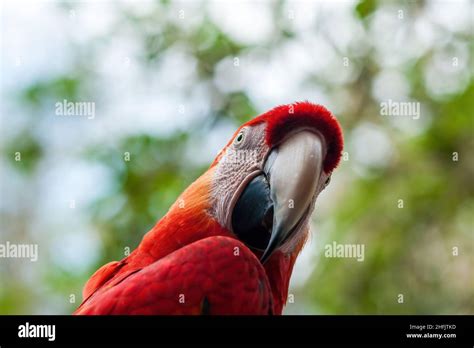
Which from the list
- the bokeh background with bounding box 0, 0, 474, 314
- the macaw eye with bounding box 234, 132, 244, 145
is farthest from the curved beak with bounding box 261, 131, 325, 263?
the bokeh background with bounding box 0, 0, 474, 314

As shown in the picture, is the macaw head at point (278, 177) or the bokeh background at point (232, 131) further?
the bokeh background at point (232, 131)

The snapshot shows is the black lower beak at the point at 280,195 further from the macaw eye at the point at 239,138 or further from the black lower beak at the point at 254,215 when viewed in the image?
Result: the macaw eye at the point at 239,138

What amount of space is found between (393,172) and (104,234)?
1.84 metres

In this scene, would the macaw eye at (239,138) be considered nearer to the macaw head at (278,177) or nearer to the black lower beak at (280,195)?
the macaw head at (278,177)

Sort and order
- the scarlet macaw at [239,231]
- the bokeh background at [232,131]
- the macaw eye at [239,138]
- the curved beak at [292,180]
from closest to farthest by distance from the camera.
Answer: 1. the scarlet macaw at [239,231]
2. the curved beak at [292,180]
3. the macaw eye at [239,138]
4. the bokeh background at [232,131]

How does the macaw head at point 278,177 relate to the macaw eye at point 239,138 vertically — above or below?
below

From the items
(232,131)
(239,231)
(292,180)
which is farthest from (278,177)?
(232,131)

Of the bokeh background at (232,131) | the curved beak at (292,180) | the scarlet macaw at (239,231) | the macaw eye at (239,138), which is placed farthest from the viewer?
the bokeh background at (232,131)

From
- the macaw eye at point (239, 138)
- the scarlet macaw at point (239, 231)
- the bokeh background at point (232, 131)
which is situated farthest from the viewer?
the bokeh background at point (232, 131)

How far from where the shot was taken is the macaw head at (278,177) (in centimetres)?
177

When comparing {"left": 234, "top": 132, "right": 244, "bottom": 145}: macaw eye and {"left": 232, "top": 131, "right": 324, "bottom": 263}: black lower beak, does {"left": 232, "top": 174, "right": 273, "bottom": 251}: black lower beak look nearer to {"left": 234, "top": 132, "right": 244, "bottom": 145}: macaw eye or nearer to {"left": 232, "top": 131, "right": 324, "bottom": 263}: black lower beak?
{"left": 232, "top": 131, "right": 324, "bottom": 263}: black lower beak

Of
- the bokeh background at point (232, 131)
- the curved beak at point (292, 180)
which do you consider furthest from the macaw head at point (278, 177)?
the bokeh background at point (232, 131)

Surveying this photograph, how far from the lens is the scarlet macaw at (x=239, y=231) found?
165 cm

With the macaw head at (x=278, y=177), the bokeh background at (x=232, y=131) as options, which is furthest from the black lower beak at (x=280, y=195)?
the bokeh background at (x=232, y=131)
